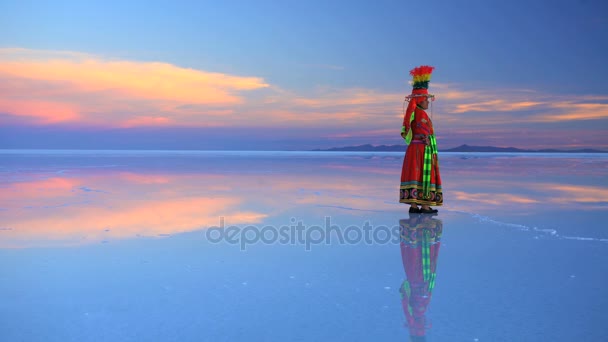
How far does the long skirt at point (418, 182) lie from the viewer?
19.3ft

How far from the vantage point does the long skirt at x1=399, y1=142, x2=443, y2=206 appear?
5883 mm

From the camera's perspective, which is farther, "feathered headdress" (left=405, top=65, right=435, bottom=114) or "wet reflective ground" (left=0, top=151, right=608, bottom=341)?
"feathered headdress" (left=405, top=65, right=435, bottom=114)

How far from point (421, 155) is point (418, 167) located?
0.55 ft

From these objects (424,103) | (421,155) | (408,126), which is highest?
(424,103)

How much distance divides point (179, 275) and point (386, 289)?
1.38m

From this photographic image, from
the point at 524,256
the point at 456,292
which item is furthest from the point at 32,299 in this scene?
the point at 524,256

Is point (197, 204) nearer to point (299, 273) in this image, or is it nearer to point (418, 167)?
point (418, 167)

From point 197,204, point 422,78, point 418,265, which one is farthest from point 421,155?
point 197,204

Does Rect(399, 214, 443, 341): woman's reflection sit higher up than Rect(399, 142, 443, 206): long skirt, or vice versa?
Rect(399, 142, 443, 206): long skirt

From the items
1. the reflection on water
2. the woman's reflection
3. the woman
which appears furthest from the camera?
the woman

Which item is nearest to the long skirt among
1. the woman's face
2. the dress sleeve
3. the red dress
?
the red dress

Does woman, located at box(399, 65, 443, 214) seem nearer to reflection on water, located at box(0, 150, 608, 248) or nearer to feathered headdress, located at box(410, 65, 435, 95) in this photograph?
feathered headdress, located at box(410, 65, 435, 95)

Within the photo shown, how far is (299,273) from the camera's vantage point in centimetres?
304

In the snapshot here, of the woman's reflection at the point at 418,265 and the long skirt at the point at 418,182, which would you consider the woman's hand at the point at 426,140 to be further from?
the woman's reflection at the point at 418,265
